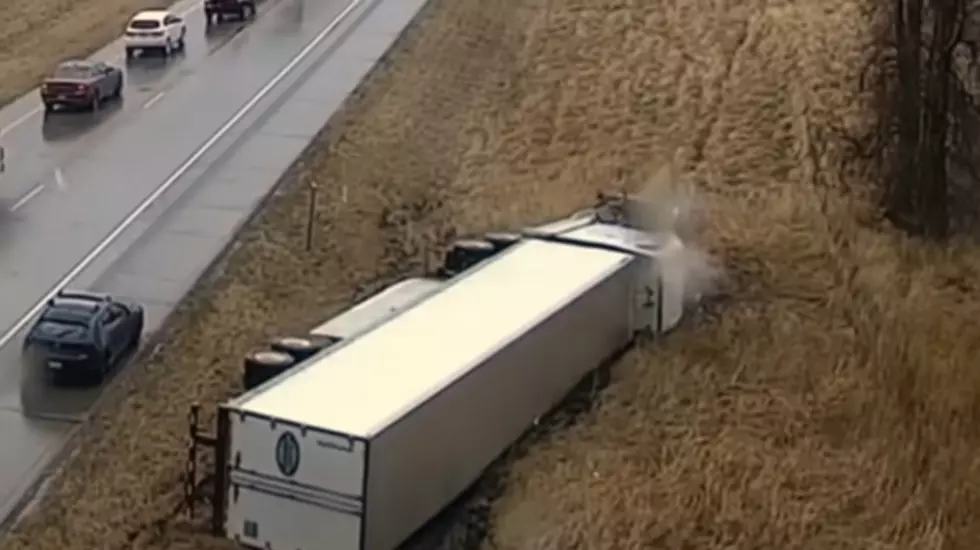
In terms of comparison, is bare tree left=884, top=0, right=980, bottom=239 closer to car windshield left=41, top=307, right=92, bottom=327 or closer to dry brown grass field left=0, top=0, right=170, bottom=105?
car windshield left=41, top=307, right=92, bottom=327

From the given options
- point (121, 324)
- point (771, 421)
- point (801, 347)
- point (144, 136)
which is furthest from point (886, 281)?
point (144, 136)

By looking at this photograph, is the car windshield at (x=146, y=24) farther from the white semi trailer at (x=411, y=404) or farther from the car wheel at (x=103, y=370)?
the white semi trailer at (x=411, y=404)

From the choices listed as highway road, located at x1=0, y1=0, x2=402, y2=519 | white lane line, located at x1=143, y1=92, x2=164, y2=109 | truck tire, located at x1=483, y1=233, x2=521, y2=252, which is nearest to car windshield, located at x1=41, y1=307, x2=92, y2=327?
highway road, located at x1=0, y1=0, x2=402, y2=519

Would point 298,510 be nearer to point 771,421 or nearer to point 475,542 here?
point 475,542

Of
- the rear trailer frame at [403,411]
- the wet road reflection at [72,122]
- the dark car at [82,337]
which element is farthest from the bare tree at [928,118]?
the wet road reflection at [72,122]

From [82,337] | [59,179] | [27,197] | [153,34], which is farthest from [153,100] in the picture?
[82,337]

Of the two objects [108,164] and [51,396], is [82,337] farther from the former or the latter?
[108,164]
